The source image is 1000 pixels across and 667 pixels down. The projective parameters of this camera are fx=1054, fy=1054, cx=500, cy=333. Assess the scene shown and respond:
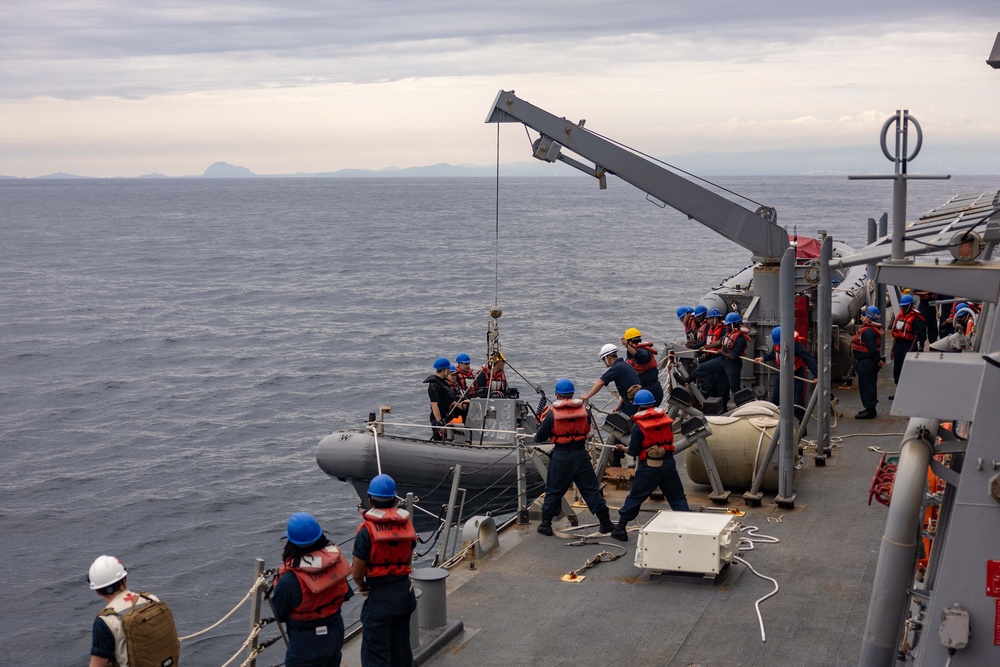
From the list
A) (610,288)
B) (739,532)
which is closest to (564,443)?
(739,532)

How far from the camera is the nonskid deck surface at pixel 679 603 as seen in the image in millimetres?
7512

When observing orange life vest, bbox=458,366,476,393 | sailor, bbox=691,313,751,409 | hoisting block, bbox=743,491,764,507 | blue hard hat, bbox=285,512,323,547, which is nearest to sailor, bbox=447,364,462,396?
orange life vest, bbox=458,366,476,393

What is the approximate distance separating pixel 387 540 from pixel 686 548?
3.11 meters

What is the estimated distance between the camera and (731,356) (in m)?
14.7

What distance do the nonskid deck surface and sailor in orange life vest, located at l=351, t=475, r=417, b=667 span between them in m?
0.86

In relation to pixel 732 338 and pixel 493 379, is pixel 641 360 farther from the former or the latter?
pixel 493 379

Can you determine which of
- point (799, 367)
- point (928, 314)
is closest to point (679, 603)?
point (799, 367)

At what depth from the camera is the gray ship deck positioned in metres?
7.51

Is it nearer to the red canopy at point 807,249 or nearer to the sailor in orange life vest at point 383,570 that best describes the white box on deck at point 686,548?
the sailor in orange life vest at point 383,570

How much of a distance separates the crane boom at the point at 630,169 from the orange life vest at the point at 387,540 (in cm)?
861

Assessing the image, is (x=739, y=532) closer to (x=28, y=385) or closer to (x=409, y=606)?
(x=409, y=606)

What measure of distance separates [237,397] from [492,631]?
21196mm

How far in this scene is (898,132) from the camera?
5301 mm

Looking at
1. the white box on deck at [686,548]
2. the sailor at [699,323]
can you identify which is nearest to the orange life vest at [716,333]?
the sailor at [699,323]
